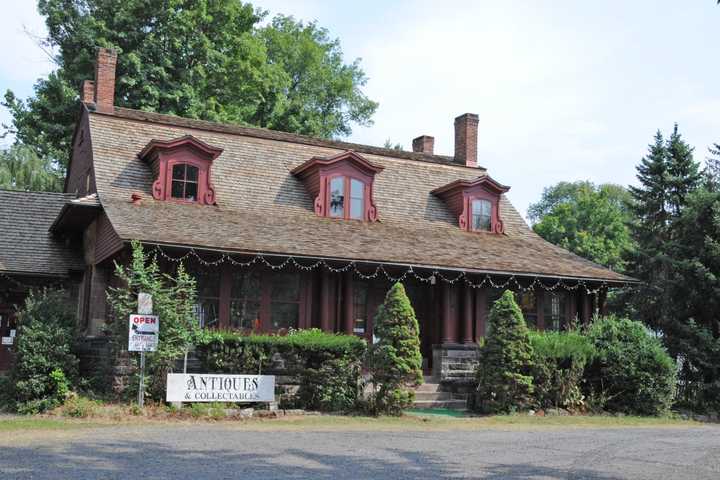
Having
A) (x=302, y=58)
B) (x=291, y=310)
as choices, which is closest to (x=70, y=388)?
(x=291, y=310)

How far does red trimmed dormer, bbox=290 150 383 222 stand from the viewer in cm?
2203

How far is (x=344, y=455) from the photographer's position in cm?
1045

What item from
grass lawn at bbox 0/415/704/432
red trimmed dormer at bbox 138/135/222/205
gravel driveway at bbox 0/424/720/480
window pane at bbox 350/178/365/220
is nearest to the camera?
gravel driveway at bbox 0/424/720/480

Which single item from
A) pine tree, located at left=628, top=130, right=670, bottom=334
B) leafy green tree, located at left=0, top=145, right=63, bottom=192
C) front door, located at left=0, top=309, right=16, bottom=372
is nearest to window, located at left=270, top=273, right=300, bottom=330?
front door, located at left=0, top=309, right=16, bottom=372

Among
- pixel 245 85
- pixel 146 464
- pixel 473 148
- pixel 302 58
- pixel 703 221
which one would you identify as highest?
pixel 302 58

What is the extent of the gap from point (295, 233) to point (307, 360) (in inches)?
173

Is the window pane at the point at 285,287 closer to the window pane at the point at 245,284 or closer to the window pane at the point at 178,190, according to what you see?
the window pane at the point at 245,284

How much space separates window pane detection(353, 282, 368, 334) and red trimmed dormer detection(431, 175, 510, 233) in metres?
4.39

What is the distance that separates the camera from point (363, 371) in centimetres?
1716

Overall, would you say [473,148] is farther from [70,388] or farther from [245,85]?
[70,388]

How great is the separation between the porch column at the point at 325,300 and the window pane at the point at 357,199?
3.13 m

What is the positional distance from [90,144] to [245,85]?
14.9 metres

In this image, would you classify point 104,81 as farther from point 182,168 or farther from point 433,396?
point 433,396

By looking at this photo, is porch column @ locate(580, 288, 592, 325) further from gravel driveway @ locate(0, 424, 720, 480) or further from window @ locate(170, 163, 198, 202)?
window @ locate(170, 163, 198, 202)
